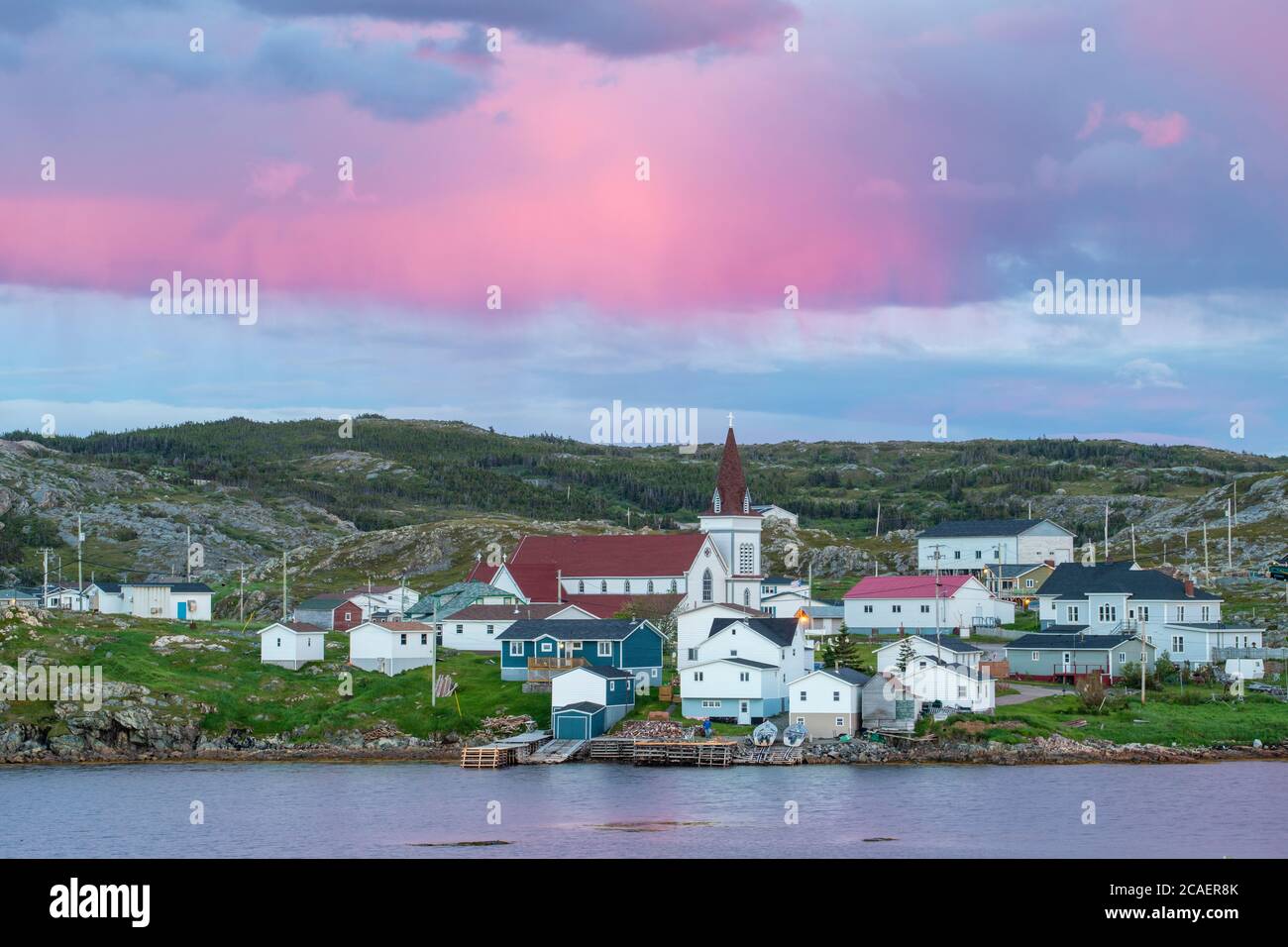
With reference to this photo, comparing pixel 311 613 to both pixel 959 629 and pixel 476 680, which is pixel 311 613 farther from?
pixel 959 629

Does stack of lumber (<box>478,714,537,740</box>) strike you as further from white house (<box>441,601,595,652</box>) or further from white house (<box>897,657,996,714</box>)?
white house (<box>897,657,996,714</box>)

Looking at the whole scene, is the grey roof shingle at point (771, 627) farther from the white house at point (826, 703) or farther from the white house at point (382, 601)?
the white house at point (382, 601)

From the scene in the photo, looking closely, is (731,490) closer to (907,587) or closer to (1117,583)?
(907,587)

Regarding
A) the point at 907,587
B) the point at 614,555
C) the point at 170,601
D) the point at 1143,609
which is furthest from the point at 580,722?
the point at 170,601

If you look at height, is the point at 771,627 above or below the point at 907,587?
below

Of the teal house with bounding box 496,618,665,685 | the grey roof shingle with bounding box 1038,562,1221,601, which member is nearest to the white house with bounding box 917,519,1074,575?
the grey roof shingle with bounding box 1038,562,1221,601

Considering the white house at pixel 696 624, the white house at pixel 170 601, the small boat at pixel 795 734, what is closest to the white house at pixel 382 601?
the white house at pixel 170 601
